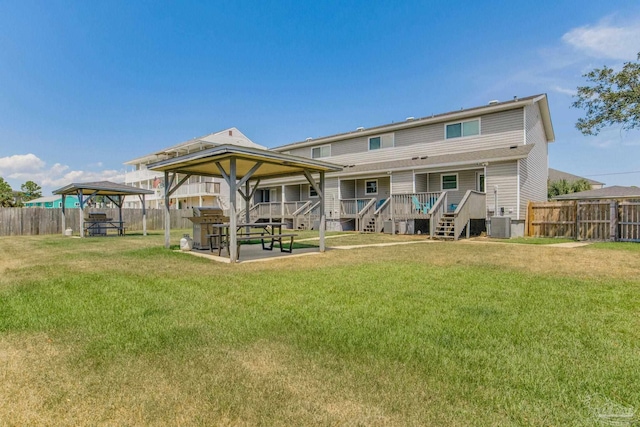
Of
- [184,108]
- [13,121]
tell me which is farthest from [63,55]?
[184,108]

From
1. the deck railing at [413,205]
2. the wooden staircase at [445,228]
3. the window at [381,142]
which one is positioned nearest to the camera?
the wooden staircase at [445,228]

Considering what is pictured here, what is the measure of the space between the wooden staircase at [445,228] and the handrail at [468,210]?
9.6 inches

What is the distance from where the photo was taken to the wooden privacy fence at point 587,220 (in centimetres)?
1336

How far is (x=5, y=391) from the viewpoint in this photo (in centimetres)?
247

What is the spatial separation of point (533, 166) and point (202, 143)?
2817 centimetres

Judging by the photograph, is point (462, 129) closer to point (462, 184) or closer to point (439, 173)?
→ point (439, 173)

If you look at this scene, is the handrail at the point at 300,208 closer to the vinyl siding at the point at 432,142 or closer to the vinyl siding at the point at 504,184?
the vinyl siding at the point at 432,142

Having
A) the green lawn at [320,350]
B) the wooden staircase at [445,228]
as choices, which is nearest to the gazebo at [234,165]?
the green lawn at [320,350]

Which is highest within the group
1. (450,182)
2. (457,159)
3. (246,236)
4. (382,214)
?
(457,159)

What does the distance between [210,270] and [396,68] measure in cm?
1817

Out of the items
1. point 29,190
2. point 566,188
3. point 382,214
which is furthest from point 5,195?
Answer: point 566,188

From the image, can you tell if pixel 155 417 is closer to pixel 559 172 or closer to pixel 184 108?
pixel 184 108

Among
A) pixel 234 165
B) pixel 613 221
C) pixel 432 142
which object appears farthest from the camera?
pixel 432 142

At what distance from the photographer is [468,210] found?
582 inches
